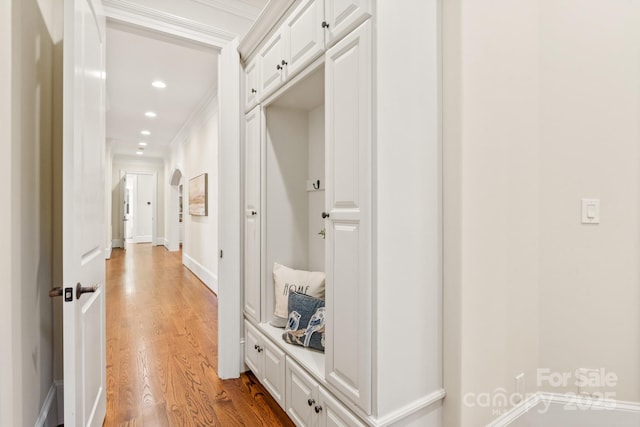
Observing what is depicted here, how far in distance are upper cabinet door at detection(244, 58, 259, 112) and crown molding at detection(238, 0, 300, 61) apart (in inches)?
3.7

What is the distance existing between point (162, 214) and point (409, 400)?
9771mm

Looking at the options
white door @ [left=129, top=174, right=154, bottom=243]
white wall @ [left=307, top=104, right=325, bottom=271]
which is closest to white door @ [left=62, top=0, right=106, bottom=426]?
white wall @ [left=307, top=104, right=325, bottom=271]

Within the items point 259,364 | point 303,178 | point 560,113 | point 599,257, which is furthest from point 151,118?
point 599,257

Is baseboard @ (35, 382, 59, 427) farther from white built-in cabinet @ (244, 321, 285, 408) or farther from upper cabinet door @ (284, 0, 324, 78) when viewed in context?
upper cabinet door @ (284, 0, 324, 78)

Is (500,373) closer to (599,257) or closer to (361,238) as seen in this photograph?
(599,257)

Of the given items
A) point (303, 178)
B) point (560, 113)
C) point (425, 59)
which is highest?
point (425, 59)

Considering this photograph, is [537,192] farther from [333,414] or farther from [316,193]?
[333,414]

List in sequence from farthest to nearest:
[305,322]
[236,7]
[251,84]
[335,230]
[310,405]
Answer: [236,7] → [251,84] → [305,322] → [310,405] → [335,230]

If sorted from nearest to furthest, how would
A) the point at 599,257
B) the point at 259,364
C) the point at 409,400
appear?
the point at 409,400 → the point at 599,257 → the point at 259,364

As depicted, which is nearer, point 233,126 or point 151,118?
point 233,126

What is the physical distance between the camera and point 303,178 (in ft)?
7.55

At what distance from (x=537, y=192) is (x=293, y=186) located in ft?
4.90

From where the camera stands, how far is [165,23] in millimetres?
2133

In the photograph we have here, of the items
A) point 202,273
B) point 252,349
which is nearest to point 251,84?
point 252,349
